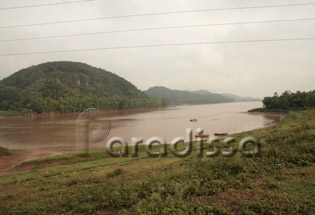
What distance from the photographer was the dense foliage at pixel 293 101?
63812 mm

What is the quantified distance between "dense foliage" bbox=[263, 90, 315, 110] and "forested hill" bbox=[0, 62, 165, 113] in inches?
3267

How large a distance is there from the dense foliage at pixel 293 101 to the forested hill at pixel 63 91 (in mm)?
82975

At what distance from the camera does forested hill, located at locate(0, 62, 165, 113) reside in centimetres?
9525

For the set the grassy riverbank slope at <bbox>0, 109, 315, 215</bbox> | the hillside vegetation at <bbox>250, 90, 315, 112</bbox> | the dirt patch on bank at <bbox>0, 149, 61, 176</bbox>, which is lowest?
the dirt patch on bank at <bbox>0, 149, 61, 176</bbox>

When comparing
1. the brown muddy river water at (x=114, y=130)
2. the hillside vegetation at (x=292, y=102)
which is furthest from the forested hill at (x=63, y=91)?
the hillside vegetation at (x=292, y=102)

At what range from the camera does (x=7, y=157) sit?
21.1 metres

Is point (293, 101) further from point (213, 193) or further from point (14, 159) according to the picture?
point (14, 159)

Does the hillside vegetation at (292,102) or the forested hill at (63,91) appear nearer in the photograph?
the hillside vegetation at (292,102)

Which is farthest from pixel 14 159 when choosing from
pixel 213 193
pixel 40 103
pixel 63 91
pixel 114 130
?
pixel 63 91

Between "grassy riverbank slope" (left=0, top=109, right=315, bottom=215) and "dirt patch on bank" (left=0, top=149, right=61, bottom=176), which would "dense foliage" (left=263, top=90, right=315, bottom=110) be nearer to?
"grassy riverbank slope" (left=0, top=109, right=315, bottom=215)

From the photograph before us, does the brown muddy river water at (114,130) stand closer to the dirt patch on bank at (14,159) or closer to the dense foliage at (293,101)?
the dirt patch on bank at (14,159)

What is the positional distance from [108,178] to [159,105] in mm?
153743

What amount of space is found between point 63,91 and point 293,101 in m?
120

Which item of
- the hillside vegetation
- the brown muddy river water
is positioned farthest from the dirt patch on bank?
the hillside vegetation
